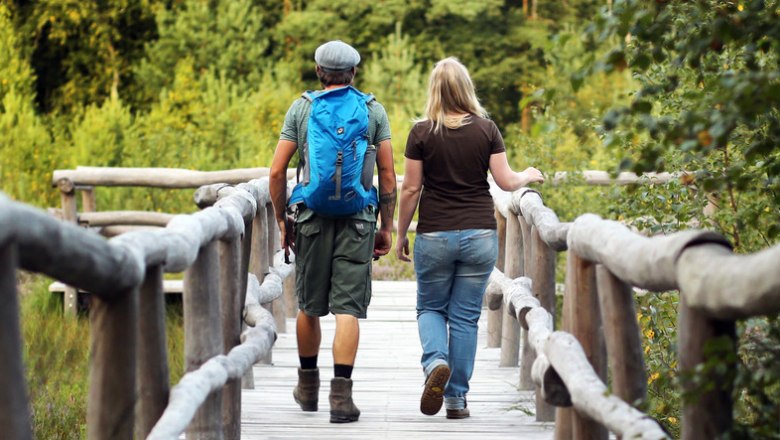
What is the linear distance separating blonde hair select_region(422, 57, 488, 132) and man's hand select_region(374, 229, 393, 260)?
1.65 feet

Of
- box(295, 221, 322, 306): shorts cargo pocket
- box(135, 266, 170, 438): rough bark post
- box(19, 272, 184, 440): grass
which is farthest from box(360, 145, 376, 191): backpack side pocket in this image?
box(19, 272, 184, 440): grass

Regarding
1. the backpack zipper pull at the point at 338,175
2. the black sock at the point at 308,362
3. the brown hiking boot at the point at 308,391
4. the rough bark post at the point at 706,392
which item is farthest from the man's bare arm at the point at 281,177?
the rough bark post at the point at 706,392

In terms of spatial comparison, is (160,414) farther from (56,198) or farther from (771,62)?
(56,198)

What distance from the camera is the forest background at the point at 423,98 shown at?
10.2ft

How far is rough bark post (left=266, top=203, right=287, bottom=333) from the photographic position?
8188 mm

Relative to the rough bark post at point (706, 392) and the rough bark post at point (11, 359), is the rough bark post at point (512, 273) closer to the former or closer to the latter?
the rough bark post at point (706, 392)

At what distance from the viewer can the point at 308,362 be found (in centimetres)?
595

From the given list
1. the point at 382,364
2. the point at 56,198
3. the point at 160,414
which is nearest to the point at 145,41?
the point at 56,198

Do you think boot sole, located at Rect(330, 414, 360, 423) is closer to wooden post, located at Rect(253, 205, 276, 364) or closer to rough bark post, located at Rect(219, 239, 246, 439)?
rough bark post, located at Rect(219, 239, 246, 439)

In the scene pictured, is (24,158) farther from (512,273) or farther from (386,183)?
(386,183)

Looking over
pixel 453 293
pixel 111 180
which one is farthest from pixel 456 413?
pixel 111 180

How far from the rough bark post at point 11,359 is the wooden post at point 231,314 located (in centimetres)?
253

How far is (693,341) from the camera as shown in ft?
9.59

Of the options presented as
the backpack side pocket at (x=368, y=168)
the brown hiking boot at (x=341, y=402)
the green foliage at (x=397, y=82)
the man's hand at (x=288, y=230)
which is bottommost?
the green foliage at (x=397, y=82)
